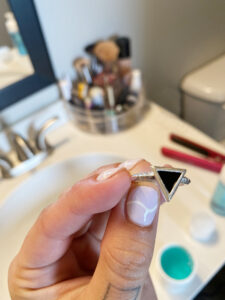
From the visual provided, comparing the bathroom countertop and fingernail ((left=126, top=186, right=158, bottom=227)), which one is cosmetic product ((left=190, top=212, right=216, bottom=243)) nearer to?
the bathroom countertop

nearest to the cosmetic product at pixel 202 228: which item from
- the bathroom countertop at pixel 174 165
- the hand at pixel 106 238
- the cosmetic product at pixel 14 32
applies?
the bathroom countertop at pixel 174 165

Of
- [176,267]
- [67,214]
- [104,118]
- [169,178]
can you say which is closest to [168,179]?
[169,178]

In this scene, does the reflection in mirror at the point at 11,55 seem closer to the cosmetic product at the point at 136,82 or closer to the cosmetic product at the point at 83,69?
the cosmetic product at the point at 83,69

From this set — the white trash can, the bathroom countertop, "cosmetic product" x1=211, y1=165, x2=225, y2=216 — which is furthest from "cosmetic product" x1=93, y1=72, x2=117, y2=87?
"cosmetic product" x1=211, y1=165, x2=225, y2=216

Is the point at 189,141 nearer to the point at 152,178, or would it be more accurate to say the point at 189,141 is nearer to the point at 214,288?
the point at 152,178

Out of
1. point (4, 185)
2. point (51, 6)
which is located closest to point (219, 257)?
Result: point (4, 185)
